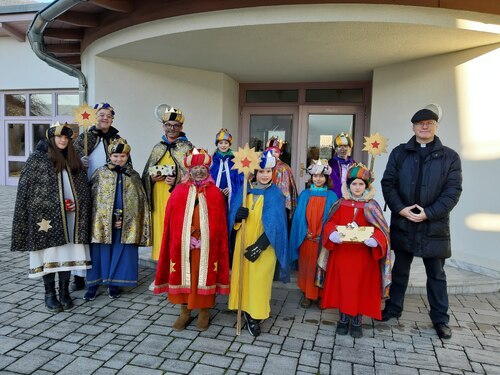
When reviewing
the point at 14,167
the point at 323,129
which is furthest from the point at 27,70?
the point at 323,129

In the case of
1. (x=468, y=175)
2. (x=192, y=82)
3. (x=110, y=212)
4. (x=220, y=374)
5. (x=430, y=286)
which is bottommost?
(x=220, y=374)

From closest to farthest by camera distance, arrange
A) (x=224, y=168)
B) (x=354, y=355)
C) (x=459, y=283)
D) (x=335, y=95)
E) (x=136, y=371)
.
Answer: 1. (x=136, y=371)
2. (x=354, y=355)
3. (x=224, y=168)
4. (x=459, y=283)
5. (x=335, y=95)

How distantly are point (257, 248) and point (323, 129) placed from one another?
5.54 m

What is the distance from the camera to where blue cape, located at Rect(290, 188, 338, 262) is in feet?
13.0

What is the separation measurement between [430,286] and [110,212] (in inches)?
132

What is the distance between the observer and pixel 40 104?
519 inches

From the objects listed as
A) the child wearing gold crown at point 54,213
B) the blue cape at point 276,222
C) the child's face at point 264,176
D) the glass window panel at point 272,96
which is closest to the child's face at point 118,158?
the child wearing gold crown at point 54,213

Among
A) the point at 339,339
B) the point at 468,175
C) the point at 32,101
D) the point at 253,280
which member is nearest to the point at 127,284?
the point at 253,280

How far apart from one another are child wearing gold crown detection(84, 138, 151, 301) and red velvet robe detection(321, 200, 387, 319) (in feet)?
6.95

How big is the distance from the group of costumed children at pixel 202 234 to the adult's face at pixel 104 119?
0.02 metres

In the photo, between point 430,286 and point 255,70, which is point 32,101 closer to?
point 255,70

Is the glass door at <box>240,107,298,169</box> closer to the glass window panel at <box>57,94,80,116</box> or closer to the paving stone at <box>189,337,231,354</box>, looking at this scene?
the paving stone at <box>189,337,231,354</box>

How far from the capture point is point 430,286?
11.9 feet

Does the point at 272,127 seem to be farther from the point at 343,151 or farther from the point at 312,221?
the point at 312,221
